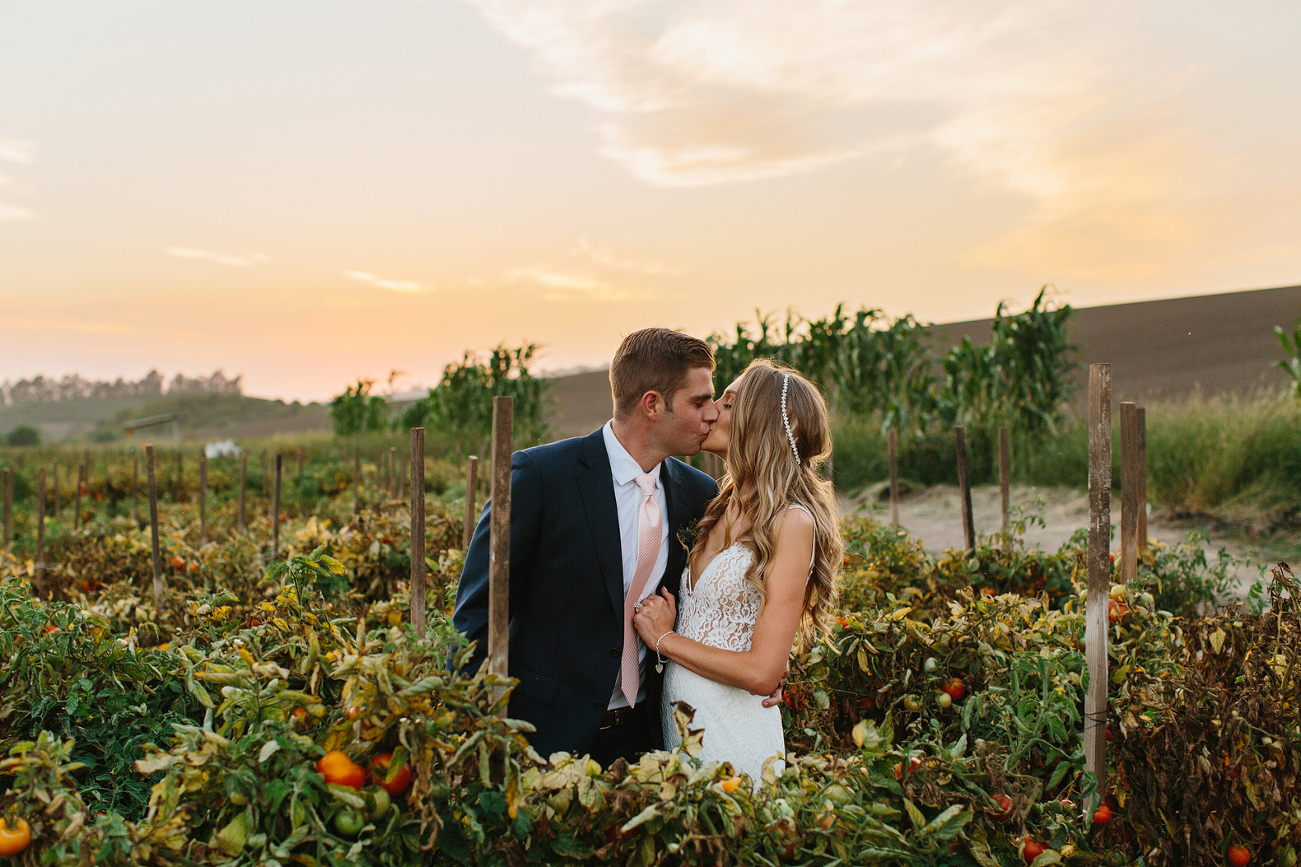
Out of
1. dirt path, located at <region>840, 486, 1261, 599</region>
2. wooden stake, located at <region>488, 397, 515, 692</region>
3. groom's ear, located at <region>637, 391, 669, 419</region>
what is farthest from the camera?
dirt path, located at <region>840, 486, 1261, 599</region>

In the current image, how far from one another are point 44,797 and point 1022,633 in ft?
9.93

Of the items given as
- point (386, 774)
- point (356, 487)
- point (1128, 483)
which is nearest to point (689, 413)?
point (386, 774)

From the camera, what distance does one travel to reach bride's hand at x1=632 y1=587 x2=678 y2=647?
2381 millimetres

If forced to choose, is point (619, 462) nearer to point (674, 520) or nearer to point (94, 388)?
point (674, 520)

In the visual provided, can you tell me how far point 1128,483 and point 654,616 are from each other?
1.72 meters

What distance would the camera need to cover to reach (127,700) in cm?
239

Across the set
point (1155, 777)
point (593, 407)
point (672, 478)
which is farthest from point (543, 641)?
point (593, 407)

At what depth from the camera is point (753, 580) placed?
234 cm

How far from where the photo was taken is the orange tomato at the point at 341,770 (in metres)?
1.50

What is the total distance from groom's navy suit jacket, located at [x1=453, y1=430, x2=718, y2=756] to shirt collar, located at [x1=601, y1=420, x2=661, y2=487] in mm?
37

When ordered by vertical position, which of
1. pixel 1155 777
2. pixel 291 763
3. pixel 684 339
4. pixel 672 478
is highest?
pixel 684 339

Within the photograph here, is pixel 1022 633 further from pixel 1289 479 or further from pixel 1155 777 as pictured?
pixel 1289 479

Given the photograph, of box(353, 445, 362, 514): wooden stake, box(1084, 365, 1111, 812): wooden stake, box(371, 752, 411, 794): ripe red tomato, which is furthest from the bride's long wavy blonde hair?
box(353, 445, 362, 514): wooden stake

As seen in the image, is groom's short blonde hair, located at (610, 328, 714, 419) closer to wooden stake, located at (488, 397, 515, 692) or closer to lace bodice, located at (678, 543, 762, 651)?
lace bodice, located at (678, 543, 762, 651)
